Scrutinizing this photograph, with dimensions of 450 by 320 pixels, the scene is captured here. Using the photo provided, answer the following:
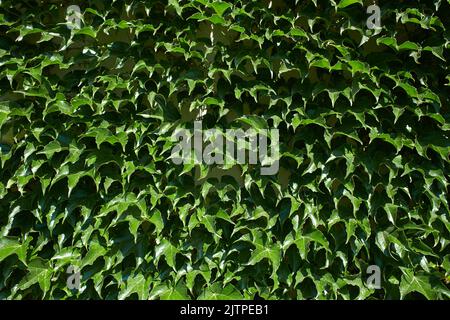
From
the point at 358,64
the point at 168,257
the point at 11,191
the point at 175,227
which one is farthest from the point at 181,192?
the point at 358,64

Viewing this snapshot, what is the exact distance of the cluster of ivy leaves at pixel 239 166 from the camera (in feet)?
7.50

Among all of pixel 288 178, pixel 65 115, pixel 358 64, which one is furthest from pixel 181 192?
pixel 358 64

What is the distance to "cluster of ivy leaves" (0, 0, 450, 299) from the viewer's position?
2.29 meters

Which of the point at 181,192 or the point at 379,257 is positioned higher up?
the point at 181,192

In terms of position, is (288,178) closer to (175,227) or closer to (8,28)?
(175,227)

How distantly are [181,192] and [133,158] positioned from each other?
0.31 m

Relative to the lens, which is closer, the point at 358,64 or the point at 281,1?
the point at 358,64

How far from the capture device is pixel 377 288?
7.65 feet

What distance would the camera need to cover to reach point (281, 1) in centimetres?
246

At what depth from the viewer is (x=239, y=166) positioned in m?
2.38

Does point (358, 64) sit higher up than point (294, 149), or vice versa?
point (358, 64)

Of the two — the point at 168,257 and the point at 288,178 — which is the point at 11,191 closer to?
the point at 168,257

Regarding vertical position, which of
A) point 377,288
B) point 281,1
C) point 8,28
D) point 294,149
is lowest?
point 377,288

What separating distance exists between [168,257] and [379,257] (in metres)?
1.09
